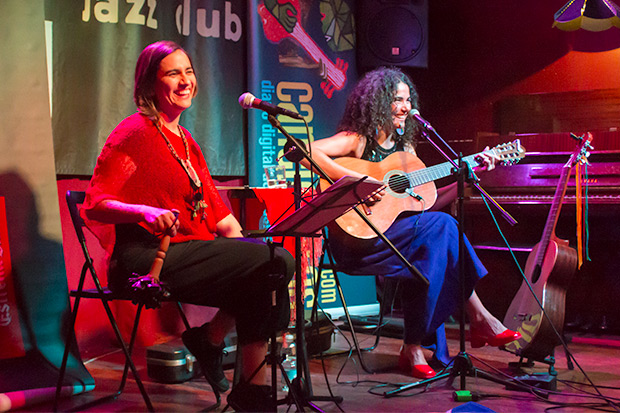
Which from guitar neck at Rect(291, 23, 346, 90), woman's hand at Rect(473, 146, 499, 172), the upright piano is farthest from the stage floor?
guitar neck at Rect(291, 23, 346, 90)

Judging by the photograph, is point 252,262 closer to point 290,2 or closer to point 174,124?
point 174,124

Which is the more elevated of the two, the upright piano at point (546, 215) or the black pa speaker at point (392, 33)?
the black pa speaker at point (392, 33)

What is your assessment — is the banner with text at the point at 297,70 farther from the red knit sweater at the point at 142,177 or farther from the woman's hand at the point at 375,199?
the red knit sweater at the point at 142,177

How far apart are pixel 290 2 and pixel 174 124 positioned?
7.85 ft

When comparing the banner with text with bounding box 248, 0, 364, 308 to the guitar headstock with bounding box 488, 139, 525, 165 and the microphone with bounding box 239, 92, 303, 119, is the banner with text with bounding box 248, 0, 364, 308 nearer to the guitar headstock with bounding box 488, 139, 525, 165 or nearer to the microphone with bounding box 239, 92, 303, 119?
the guitar headstock with bounding box 488, 139, 525, 165

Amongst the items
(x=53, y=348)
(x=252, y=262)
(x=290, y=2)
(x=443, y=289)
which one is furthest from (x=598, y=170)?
(x=53, y=348)

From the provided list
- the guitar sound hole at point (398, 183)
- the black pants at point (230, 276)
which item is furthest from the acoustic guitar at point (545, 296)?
the black pants at point (230, 276)

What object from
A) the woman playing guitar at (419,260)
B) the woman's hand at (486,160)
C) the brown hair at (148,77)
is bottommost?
the woman playing guitar at (419,260)

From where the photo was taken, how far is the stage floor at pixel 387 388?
2902 mm

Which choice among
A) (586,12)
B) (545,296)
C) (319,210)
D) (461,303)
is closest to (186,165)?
(319,210)

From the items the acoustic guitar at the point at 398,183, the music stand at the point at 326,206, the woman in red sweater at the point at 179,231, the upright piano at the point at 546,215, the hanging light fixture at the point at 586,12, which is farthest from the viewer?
the hanging light fixture at the point at 586,12

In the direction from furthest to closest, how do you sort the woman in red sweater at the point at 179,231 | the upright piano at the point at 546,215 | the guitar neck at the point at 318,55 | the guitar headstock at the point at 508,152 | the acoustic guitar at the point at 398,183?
Result: the guitar neck at the point at 318,55
the upright piano at the point at 546,215
the acoustic guitar at the point at 398,183
the guitar headstock at the point at 508,152
the woman in red sweater at the point at 179,231

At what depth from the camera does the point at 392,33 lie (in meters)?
5.23

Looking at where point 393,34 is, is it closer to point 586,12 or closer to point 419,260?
point 586,12
